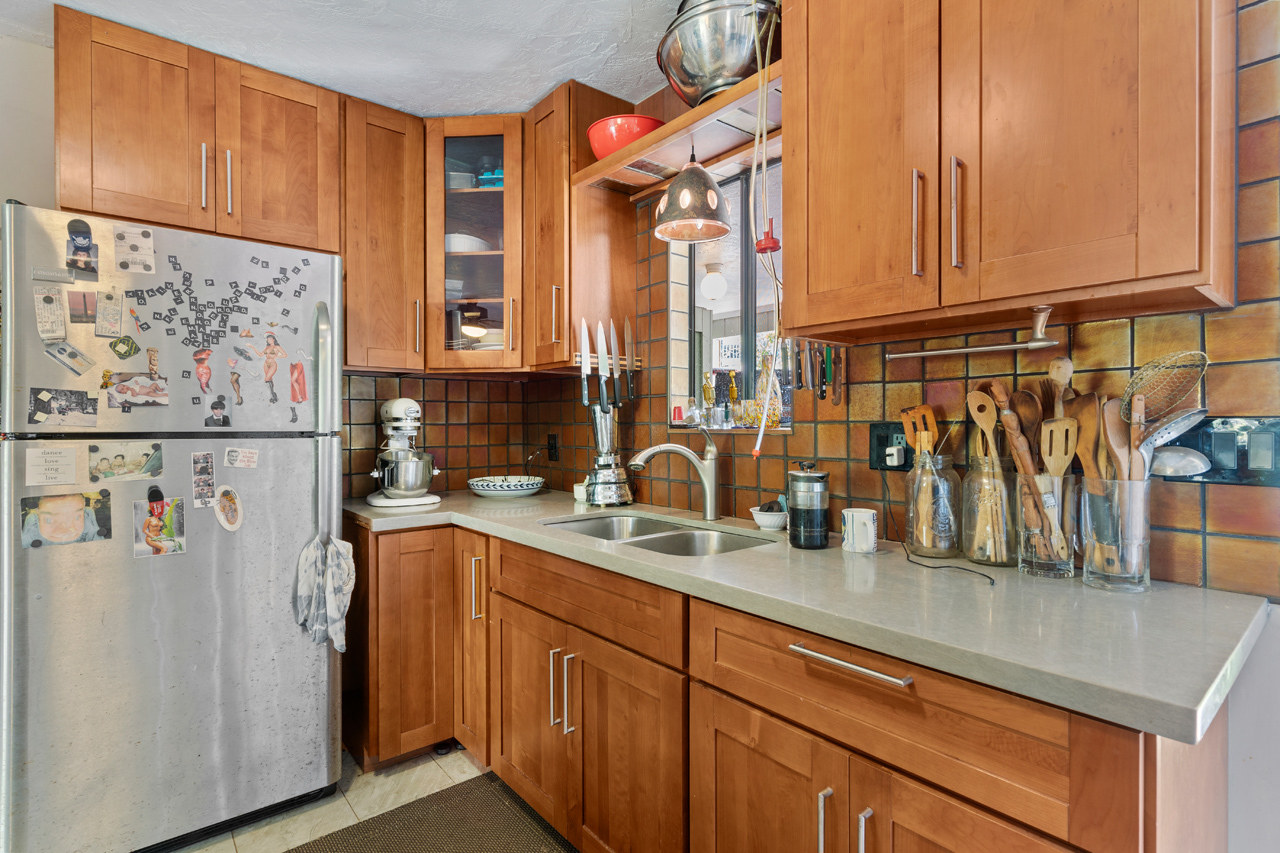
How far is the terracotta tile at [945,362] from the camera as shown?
139 centimetres

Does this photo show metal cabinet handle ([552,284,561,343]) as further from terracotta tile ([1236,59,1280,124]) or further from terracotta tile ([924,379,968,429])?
terracotta tile ([1236,59,1280,124])

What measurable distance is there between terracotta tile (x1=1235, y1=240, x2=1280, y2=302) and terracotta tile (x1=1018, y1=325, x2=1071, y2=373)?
0.25 m

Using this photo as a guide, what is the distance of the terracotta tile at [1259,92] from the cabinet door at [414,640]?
7.13 feet

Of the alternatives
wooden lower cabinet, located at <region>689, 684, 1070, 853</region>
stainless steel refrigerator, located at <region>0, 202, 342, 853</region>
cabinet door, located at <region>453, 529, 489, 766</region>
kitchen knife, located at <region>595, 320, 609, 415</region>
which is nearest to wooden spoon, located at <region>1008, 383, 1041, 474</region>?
wooden lower cabinet, located at <region>689, 684, 1070, 853</region>

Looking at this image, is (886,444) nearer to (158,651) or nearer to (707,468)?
(707,468)

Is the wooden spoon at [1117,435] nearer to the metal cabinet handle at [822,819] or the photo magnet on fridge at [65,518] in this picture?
the metal cabinet handle at [822,819]

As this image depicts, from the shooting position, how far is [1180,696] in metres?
0.66

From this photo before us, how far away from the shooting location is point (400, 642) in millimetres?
2027

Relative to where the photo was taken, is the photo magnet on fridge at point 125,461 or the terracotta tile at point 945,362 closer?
the terracotta tile at point 945,362

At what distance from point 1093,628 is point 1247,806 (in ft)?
1.68

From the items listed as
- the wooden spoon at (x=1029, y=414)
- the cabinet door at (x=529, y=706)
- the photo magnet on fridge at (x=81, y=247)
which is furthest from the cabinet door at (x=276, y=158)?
the wooden spoon at (x=1029, y=414)

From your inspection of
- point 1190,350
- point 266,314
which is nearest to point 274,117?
point 266,314

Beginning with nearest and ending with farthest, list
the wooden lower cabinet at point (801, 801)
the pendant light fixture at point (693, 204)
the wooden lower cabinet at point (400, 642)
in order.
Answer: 1. the wooden lower cabinet at point (801, 801)
2. the pendant light fixture at point (693, 204)
3. the wooden lower cabinet at point (400, 642)

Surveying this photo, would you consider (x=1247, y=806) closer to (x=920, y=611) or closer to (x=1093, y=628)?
(x=1093, y=628)
